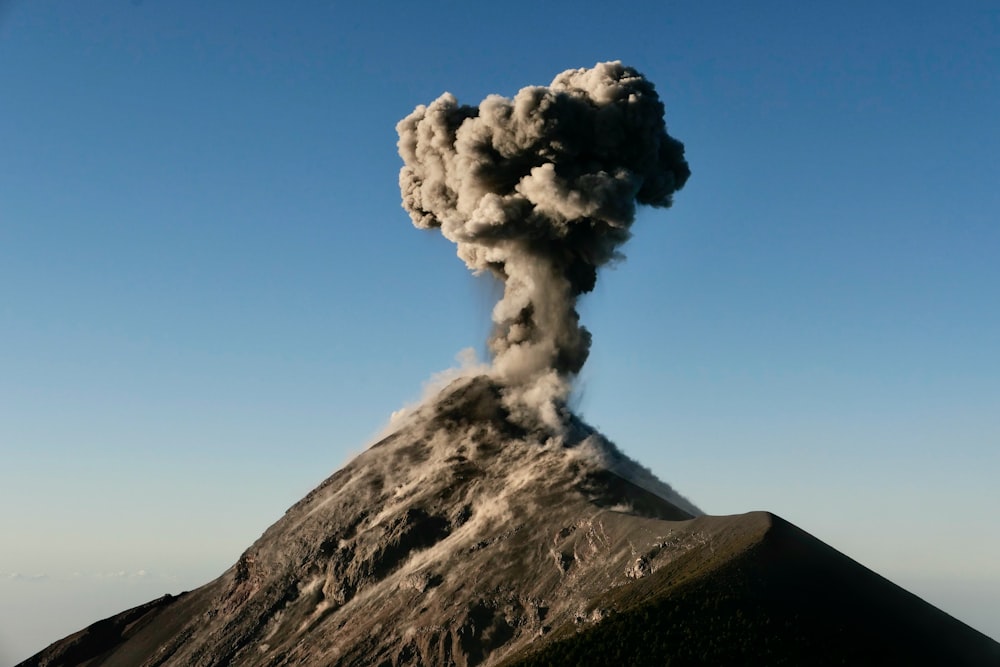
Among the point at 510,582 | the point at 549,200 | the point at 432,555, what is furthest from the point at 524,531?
the point at 549,200

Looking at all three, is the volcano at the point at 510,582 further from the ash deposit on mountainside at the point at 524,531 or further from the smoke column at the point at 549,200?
the smoke column at the point at 549,200

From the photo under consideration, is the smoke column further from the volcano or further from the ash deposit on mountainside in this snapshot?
the volcano

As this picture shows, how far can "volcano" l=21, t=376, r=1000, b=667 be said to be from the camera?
122438 millimetres

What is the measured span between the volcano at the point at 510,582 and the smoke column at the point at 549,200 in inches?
426

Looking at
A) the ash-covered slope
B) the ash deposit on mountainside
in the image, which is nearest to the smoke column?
the ash deposit on mountainside

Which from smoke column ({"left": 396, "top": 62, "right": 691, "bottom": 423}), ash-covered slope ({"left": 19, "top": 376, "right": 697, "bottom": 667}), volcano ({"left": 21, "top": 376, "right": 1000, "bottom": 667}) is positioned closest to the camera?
volcano ({"left": 21, "top": 376, "right": 1000, "bottom": 667})

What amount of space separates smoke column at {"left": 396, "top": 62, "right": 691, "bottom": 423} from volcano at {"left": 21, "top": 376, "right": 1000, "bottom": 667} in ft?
35.5

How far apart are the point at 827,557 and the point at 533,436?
48.7m

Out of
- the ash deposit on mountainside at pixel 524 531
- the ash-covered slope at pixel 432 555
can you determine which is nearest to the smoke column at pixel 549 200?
the ash deposit on mountainside at pixel 524 531

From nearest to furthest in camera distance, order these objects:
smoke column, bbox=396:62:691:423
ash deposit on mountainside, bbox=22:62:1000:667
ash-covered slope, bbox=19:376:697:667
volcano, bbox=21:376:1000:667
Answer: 1. volcano, bbox=21:376:1000:667
2. ash deposit on mountainside, bbox=22:62:1000:667
3. ash-covered slope, bbox=19:376:697:667
4. smoke column, bbox=396:62:691:423

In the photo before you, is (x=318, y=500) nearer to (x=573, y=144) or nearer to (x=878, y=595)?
(x=573, y=144)

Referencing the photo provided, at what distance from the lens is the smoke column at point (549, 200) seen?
16488cm

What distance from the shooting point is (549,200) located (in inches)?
6412

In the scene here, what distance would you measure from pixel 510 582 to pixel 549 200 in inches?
2005
